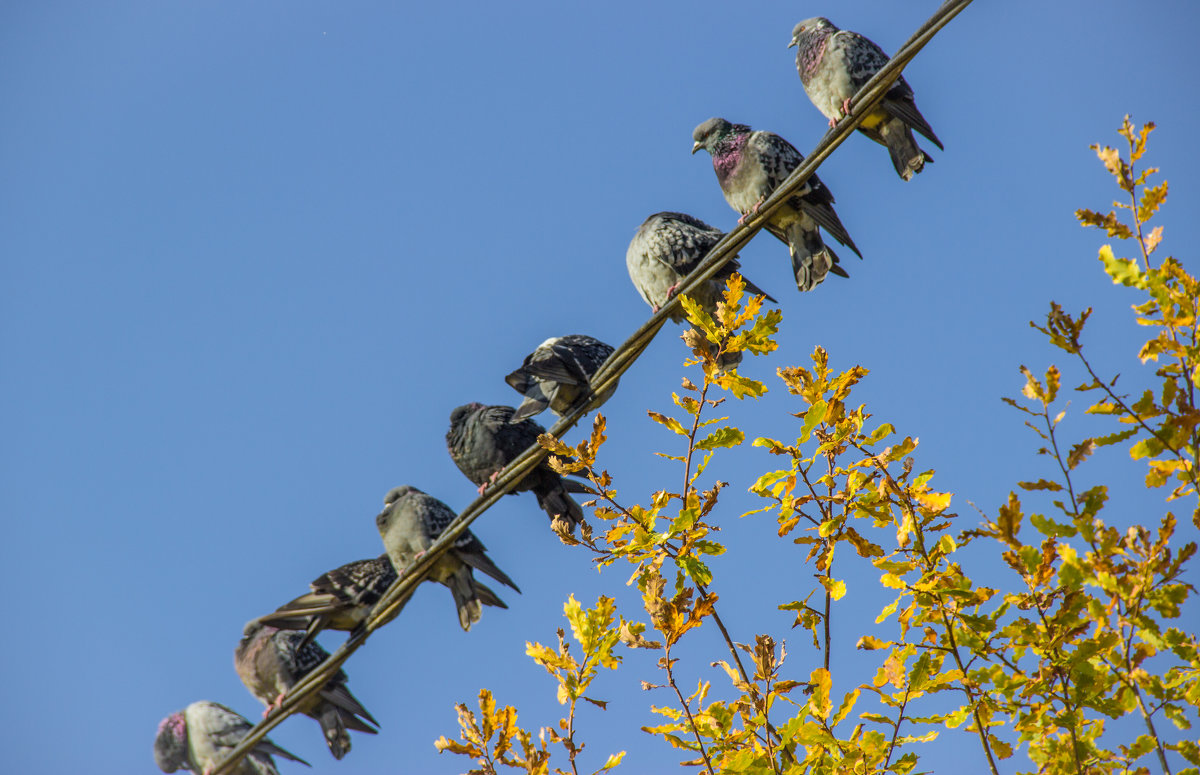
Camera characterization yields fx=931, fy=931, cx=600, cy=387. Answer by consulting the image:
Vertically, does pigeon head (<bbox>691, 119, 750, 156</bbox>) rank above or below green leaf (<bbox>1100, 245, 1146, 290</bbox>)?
above

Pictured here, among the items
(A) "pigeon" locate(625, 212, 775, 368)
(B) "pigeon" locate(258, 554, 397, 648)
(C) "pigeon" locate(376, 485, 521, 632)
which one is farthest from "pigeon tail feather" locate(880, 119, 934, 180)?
(B) "pigeon" locate(258, 554, 397, 648)

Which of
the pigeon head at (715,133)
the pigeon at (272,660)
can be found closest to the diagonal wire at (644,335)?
the pigeon at (272,660)

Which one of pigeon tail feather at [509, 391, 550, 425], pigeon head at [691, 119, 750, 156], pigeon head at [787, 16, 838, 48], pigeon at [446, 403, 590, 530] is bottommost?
pigeon tail feather at [509, 391, 550, 425]

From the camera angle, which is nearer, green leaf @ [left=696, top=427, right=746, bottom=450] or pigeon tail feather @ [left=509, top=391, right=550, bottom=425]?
green leaf @ [left=696, top=427, right=746, bottom=450]

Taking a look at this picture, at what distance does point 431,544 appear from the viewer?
538cm

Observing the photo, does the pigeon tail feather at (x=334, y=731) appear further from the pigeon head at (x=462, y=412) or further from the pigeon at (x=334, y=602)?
the pigeon head at (x=462, y=412)

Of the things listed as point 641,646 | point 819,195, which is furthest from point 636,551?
point 819,195

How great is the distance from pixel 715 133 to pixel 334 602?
3634 millimetres

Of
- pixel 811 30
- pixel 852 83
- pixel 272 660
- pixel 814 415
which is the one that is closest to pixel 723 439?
pixel 814 415

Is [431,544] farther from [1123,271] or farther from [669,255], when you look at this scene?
[1123,271]

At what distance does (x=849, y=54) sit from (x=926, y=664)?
4.25m

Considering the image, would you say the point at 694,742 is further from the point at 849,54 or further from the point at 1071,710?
the point at 849,54

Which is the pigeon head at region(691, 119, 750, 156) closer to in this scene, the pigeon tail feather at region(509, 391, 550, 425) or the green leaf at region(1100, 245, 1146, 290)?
the pigeon tail feather at region(509, 391, 550, 425)

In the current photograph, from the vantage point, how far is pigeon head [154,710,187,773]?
7078 millimetres
